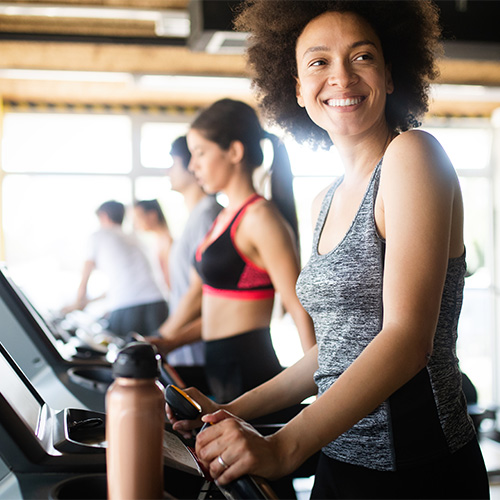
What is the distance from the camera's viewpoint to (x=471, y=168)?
8.41 m

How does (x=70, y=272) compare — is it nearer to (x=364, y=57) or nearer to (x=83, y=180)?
(x=83, y=180)

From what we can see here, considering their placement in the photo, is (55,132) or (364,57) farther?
(55,132)

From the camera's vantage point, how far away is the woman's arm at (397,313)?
2.99 feet

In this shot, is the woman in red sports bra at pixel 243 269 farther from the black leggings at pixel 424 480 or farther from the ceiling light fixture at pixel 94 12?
the ceiling light fixture at pixel 94 12

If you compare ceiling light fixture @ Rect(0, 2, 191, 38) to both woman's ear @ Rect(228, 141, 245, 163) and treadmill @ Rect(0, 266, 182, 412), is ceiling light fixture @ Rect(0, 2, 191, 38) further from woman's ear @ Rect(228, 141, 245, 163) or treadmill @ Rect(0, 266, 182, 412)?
treadmill @ Rect(0, 266, 182, 412)

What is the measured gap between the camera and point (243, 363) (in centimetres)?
222

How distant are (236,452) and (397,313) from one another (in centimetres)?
32

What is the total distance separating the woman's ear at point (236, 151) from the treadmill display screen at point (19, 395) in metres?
1.38

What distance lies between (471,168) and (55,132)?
16.9 feet

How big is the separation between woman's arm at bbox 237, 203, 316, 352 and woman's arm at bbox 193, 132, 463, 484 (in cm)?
99

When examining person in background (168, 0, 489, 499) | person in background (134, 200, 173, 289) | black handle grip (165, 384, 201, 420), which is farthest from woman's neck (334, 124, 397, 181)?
person in background (134, 200, 173, 289)

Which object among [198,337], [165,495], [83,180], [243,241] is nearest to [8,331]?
[243,241]

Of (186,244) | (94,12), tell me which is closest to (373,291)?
(186,244)

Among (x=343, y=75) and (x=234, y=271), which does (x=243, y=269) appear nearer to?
(x=234, y=271)
